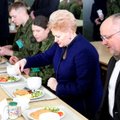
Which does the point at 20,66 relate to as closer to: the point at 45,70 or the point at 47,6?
the point at 45,70

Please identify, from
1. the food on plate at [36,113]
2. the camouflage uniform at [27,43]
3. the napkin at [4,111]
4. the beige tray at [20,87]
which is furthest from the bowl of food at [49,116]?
the camouflage uniform at [27,43]

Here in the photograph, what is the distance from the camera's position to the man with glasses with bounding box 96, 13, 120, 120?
1.76 metres

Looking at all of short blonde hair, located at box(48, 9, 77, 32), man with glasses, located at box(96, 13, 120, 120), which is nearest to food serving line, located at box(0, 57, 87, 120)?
man with glasses, located at box(96, 13, 120, 120)

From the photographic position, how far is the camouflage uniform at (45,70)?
8.84 feet

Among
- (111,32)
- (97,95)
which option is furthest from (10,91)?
(111,32)

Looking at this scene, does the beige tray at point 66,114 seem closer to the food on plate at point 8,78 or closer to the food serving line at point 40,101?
the food serving line at point 40,101

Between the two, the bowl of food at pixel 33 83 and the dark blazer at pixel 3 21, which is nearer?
the bowl of food at pixel 33 83

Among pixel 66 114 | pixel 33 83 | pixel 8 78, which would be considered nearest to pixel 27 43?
pixel 8 78

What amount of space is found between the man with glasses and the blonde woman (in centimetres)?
18

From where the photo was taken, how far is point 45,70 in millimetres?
2717

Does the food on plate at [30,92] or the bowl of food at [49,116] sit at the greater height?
the bowl of food at [49,116]

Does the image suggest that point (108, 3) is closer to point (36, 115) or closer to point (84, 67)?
point (84, 67)

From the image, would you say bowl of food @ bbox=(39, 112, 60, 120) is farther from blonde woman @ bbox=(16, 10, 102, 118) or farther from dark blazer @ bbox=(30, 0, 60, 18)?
dark blazer @ bbox=(30, 0, 60, 18)

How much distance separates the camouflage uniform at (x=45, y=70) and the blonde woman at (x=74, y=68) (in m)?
0.38
